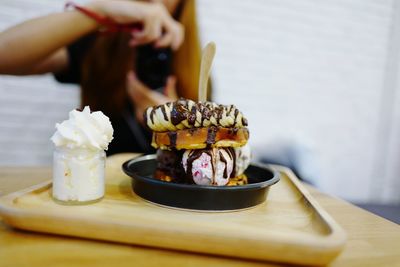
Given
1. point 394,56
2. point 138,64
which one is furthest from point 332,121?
point 138,64

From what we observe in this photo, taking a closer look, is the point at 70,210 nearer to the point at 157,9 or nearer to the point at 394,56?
the point at 157,9

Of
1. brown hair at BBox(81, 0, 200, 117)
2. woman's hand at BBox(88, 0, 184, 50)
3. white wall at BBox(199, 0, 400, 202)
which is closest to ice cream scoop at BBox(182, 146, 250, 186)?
woman's hand at BBox(88, 0, 184, 50)

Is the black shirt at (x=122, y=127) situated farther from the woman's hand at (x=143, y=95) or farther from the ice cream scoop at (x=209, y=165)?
the ice cream scoop at (x=209, y=165)

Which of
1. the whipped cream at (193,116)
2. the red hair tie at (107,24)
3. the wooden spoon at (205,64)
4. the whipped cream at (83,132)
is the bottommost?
the whipped cream at (83,132)

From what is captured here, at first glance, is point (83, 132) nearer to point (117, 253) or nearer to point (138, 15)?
point (117, 253)

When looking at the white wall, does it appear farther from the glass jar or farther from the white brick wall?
the glass jar

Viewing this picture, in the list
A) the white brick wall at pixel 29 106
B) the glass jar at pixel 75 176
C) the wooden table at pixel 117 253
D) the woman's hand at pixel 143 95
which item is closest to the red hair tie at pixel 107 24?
the woman's hand at pixel 143 95
